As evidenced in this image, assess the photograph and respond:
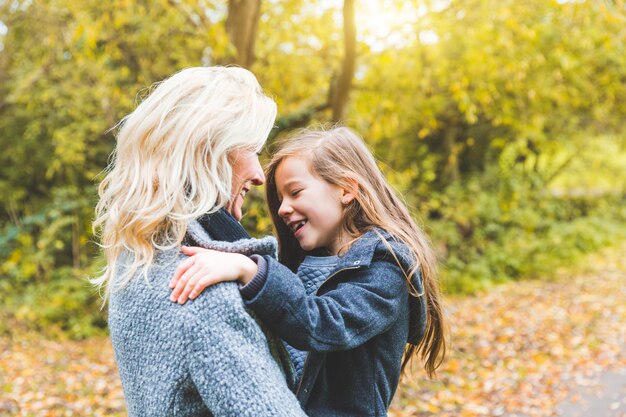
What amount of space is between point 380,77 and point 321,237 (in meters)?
6.47

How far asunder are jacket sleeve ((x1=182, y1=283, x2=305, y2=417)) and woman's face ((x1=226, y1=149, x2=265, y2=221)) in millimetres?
407

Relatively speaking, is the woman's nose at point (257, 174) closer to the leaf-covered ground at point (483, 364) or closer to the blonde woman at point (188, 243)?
the blonde woman at point (188, 243)

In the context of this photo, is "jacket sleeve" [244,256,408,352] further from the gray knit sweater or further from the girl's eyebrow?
the girl's eyebrow

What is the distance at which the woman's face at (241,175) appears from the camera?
1623 millimetres

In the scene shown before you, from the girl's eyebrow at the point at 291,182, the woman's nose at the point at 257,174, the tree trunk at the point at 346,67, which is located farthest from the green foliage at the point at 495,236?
the woman's nose at the point at 257,174

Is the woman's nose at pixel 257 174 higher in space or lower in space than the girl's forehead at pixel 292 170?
higher

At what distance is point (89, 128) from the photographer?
9.02 metres

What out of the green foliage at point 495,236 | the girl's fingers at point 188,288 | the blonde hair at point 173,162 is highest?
the blonde hair at point 173,162

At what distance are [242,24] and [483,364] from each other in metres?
4.62

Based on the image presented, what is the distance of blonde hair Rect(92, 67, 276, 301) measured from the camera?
1.45 m

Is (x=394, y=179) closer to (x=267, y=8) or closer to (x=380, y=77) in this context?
(x=380, y=77)

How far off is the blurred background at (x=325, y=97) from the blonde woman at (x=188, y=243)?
324 cm

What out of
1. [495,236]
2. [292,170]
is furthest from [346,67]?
[495,236]

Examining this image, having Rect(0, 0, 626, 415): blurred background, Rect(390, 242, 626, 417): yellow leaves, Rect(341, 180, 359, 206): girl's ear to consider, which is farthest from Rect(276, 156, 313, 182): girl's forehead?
Rect(390, 242, 626, 417): yellow leaves
